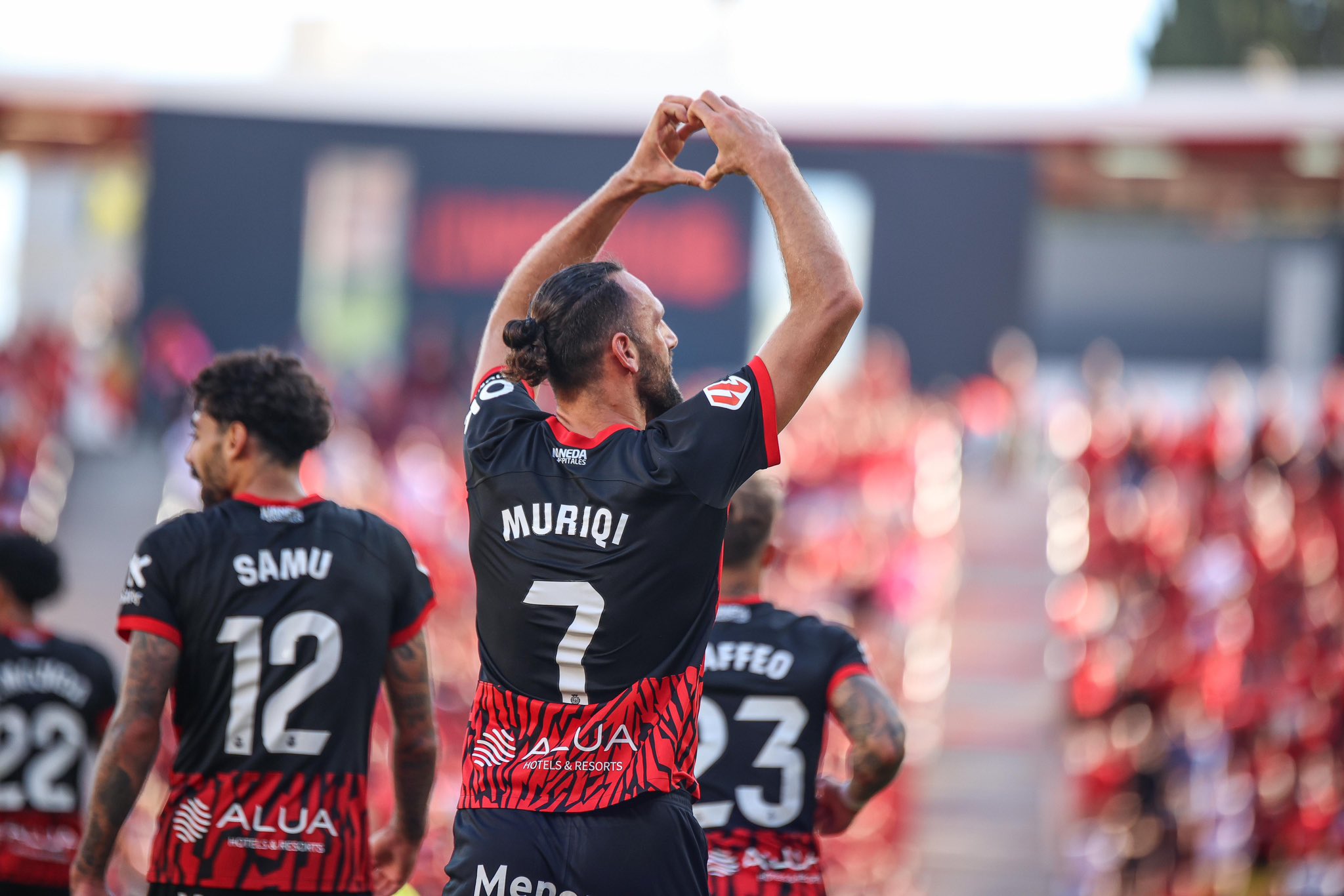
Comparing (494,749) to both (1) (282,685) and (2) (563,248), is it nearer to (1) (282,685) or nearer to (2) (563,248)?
(1) (282,685)

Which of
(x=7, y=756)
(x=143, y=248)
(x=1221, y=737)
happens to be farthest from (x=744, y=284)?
(x=7, y=756)

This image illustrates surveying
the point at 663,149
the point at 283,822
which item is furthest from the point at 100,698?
the point at 663,149

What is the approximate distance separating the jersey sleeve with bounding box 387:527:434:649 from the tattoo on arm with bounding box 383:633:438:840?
0.10 ft

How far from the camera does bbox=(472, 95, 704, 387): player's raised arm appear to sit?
300 cm

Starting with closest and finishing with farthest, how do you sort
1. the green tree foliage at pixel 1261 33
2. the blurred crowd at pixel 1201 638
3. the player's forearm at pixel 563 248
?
the player's forearm at pixel 563 248 < the blurred crowd at pixel 1201 638 < the green tree foliage at pixel 1261 33

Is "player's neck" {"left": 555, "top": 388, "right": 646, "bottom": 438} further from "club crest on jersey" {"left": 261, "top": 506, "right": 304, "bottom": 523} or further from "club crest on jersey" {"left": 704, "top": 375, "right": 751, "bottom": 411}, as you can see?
"club crest on jersey" {"left": 261, "top": 506, "right": 304, "bottom": 523}

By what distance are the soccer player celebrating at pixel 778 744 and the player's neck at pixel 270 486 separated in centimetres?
101

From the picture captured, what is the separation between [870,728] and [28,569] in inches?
97.1

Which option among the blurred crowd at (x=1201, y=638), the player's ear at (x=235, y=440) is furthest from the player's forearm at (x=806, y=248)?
the blurred crowd at (x=1201, y=638)

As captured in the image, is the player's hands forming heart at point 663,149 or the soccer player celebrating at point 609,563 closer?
the soccer player celebrating at point 609,563

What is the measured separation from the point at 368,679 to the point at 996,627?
9869 mm

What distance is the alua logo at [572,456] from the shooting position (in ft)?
8.79

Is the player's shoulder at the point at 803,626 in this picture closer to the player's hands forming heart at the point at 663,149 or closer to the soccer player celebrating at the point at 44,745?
the player's hands forming heart at the point at 663,149

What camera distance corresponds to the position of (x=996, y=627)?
12609mm
